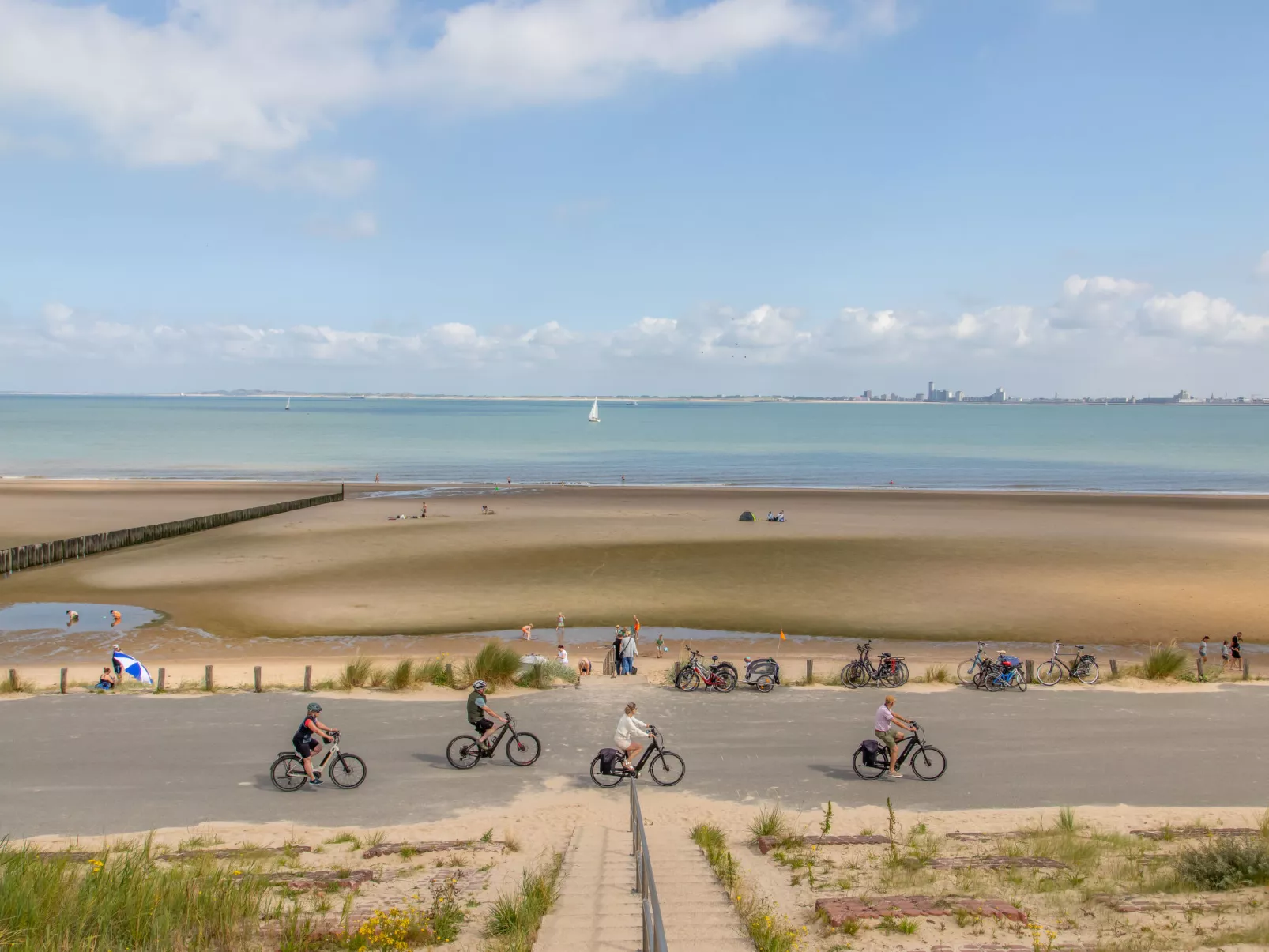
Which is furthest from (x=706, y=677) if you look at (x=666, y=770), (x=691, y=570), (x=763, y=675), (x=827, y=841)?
(x=691, y=570)

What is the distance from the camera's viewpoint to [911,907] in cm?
984

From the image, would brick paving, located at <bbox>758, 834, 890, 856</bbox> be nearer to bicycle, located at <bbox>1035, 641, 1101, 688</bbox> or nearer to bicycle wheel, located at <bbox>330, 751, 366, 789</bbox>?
bicycle wheel, located at <bbox>330, 751, 366, 789</bbox>

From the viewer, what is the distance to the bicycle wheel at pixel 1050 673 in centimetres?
2308

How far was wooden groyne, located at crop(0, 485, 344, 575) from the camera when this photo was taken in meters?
40.3

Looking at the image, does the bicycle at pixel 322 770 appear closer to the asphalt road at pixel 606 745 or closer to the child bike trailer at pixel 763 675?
the asphalt road at pixel 606 745

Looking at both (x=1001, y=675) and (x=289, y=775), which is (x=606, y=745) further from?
(x=1001, y=675)

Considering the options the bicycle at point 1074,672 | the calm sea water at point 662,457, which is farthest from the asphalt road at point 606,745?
the calm sea water at point 662,457

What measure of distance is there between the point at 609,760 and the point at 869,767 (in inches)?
182

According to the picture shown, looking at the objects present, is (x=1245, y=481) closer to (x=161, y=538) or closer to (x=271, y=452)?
(x=161, y=538)

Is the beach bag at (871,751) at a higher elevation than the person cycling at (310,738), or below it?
below

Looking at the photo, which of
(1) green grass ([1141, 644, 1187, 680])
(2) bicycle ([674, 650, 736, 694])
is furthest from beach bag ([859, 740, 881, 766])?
(1) green grass ([1141, 644, 1187, 680])

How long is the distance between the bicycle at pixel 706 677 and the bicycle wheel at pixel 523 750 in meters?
5.89

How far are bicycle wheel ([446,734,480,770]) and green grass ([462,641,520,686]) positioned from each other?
5283mm

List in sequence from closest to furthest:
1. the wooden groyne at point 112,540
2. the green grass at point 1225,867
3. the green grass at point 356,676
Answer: the green grass at point 1225,867, the green grass at point 356,676, the wooden groyne at point 112,540
